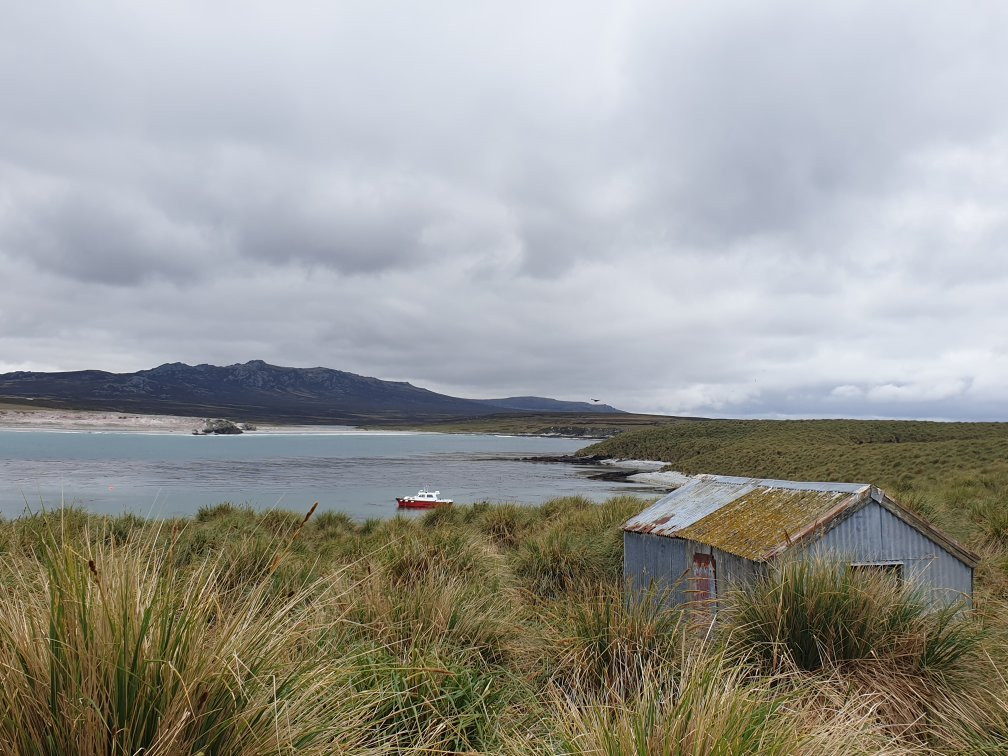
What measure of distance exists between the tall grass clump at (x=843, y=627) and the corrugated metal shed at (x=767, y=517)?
1089 mm

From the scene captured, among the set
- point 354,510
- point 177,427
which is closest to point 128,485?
point 354,510

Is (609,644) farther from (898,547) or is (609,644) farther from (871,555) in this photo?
(898,547)

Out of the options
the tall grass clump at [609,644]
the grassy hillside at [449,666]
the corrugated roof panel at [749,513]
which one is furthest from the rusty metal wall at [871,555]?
the tall grass clump at [609,644]

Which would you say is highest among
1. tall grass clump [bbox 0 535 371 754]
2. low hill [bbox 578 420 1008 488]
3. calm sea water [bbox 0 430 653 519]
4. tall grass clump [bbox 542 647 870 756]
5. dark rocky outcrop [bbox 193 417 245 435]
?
tall grass clump [bbox 0 535 371 754]

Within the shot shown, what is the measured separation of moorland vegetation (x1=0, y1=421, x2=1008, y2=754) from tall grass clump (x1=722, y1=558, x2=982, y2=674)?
22 millimetres

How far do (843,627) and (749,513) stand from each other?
307 cm

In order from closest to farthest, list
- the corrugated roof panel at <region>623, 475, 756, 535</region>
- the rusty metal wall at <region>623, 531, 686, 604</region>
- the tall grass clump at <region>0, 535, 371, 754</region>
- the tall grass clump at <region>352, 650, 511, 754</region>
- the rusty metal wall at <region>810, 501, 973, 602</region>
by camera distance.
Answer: the tall grass clump at <region>0, 535, 371, 754</region>, the tall grass clump at <region>352, 650, 511, 754</region>, the rusty metal wall at <region>810, 501, 973, 602</region>, the rusty metal wall at <region>623, 531, 686, 604</region>, the corrugated roof panel at <region>623, 475, 756, 535</region>

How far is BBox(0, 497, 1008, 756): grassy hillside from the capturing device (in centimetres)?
266

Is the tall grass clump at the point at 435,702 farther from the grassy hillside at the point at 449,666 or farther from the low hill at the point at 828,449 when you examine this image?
the low hill at the point at 828,449

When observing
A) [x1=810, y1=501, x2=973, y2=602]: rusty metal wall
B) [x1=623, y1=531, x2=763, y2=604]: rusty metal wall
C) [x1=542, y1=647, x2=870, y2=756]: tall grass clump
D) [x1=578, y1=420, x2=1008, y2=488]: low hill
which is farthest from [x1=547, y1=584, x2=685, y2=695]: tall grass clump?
[x1=578, y1=420, x2=1008, y2=488]: low hill

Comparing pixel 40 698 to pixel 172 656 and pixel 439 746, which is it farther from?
pixel 439 746

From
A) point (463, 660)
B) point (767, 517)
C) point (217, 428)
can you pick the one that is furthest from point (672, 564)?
point (217, 428)

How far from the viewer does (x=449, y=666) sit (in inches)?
185

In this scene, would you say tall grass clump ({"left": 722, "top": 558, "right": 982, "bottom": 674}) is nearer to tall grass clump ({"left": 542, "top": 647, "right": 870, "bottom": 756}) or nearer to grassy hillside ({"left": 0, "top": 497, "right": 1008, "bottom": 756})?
grassy hillside ({"left": 0, "top": 497, "right": 1008, "bottom": 756})
